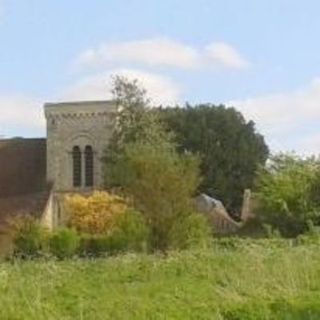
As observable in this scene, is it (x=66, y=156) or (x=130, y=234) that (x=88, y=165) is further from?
(x=130, y=234)

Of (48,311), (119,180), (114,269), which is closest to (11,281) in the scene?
(48,311)

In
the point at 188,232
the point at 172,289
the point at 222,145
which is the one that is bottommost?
the point at 188,232

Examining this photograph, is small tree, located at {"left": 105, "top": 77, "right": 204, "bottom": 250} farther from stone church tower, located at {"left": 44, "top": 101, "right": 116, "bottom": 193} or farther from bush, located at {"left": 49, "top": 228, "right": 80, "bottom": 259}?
stone church tower, located at {"left": 44, "top": 101, "right": 116, "bottom": 193}

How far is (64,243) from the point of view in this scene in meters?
43.0

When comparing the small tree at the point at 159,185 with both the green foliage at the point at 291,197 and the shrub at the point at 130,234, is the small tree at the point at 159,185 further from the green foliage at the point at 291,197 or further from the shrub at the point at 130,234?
the green foliage at the point at 291,197

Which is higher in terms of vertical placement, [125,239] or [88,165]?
[88,165]

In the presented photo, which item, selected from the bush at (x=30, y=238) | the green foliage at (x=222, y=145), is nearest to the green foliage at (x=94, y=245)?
the bush at (x=30, y=238)

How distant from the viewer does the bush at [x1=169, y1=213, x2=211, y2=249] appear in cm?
3909

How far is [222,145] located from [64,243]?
1386 inches

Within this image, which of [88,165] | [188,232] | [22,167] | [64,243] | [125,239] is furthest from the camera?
[22,167]

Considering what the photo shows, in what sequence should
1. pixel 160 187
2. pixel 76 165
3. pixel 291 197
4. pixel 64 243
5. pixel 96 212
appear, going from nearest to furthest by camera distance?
pixel 160 187 → pixel 64 243 → pixel 291 197 → pixel 96 212 → pixel 76 165

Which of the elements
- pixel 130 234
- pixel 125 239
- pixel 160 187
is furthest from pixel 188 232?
pixel 125 239

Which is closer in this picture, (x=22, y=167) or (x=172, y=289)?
(x=172, y=289)

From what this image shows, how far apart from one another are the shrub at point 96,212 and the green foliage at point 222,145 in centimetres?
1570
